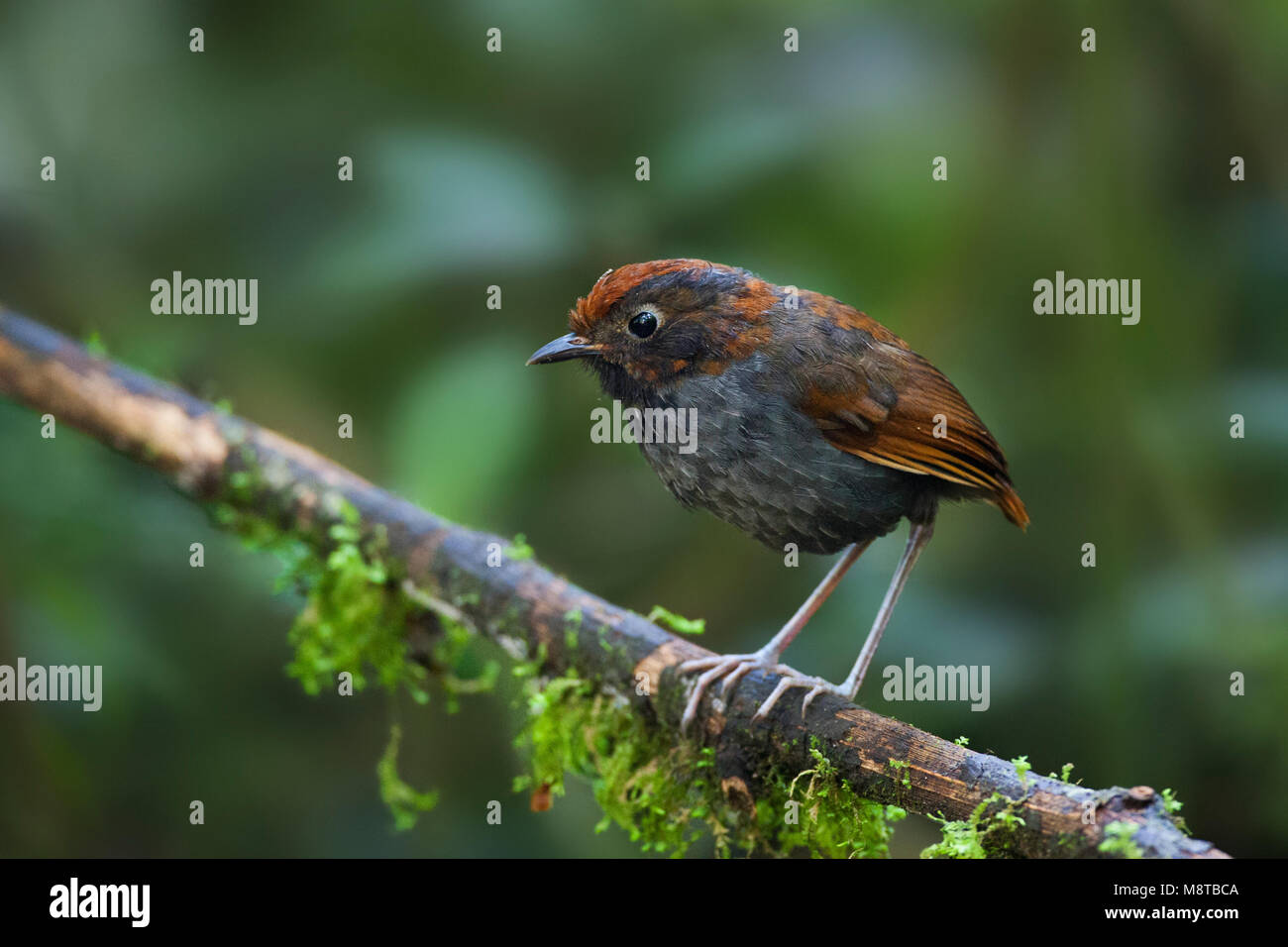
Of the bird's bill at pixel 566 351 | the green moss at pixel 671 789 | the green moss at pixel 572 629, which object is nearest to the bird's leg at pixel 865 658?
the green moss at pixel 671 789

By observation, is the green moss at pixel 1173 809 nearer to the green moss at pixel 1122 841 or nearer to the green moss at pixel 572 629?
the green moss at pixel 1122 841

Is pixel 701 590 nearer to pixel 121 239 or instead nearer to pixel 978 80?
pixel 978 80

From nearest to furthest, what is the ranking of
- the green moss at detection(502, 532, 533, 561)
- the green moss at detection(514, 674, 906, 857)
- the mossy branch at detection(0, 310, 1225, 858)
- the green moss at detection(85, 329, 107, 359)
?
the mossy branch at detection(0, 310, 1225, 858) < the green moss at detection(514, 674, 906, 857) < the green moss at detection(502, 532, 533, 561) < the green moss at detection(85, 329, 107, 359)

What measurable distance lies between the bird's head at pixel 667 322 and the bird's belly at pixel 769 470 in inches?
4.5

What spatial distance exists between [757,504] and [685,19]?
9.38 ft

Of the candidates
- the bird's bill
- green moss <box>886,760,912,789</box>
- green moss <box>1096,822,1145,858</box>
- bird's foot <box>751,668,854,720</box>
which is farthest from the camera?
the bird's bill

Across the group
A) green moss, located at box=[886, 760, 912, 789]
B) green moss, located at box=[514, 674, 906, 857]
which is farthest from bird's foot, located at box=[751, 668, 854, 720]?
green moss, located at box=[886, 760, 912, 789]

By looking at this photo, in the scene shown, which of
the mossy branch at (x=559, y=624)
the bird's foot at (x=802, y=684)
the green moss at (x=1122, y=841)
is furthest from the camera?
the bird's foot at (x=802, y=684)

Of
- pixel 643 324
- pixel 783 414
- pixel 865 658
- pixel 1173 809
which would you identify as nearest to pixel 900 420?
pixel 783 414

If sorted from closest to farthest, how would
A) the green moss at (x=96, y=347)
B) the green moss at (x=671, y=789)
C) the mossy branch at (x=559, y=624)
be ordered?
the mossy branch at (x=559, y=624)
the green moss at (x=671, y=789)
the green moss at (x=96, y=347)

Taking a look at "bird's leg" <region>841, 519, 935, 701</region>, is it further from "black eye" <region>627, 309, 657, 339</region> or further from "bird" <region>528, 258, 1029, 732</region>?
"black eye" <region>627, 309, 657, 339</region>

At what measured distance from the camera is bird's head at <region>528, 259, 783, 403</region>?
3438 mm

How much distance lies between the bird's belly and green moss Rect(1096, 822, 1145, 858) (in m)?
1.33

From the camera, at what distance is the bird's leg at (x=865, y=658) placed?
10.2 feet
